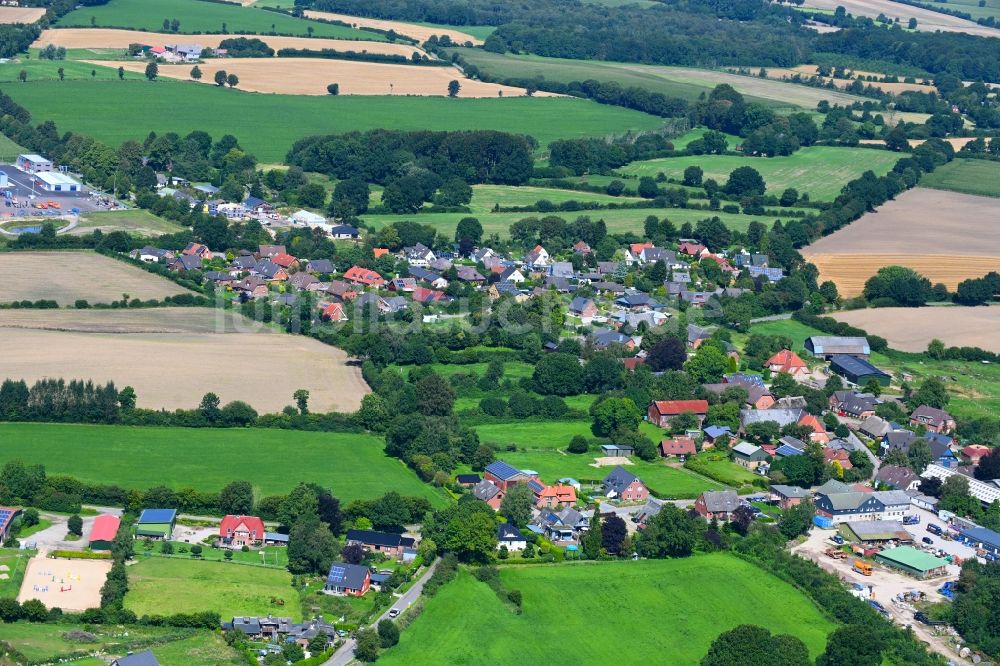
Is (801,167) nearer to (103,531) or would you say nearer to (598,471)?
(598,471)

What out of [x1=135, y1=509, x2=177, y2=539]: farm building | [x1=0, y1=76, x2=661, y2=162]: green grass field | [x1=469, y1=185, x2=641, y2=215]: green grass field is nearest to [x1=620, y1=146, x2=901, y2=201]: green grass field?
[x1=469, y1=185, x2=641, y2=215]: green grass field

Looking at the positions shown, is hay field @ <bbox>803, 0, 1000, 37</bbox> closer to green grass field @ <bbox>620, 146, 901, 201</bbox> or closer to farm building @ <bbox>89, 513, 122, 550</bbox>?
green grass field @ <bbox>620, 146, 901, 201</bbox>

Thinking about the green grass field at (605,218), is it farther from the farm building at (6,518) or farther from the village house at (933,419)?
the farm building at (6,518)

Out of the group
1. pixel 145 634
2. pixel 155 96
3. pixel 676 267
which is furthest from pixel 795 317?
pixel 155 96

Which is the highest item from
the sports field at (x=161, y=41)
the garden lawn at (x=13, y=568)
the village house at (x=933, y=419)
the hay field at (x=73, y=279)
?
the sports field at (x=161, y=41)

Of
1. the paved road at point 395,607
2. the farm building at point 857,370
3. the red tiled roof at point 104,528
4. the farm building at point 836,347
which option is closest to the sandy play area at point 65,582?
the red tiled roof at point 104,528

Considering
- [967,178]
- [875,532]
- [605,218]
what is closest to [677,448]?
[875,532]
